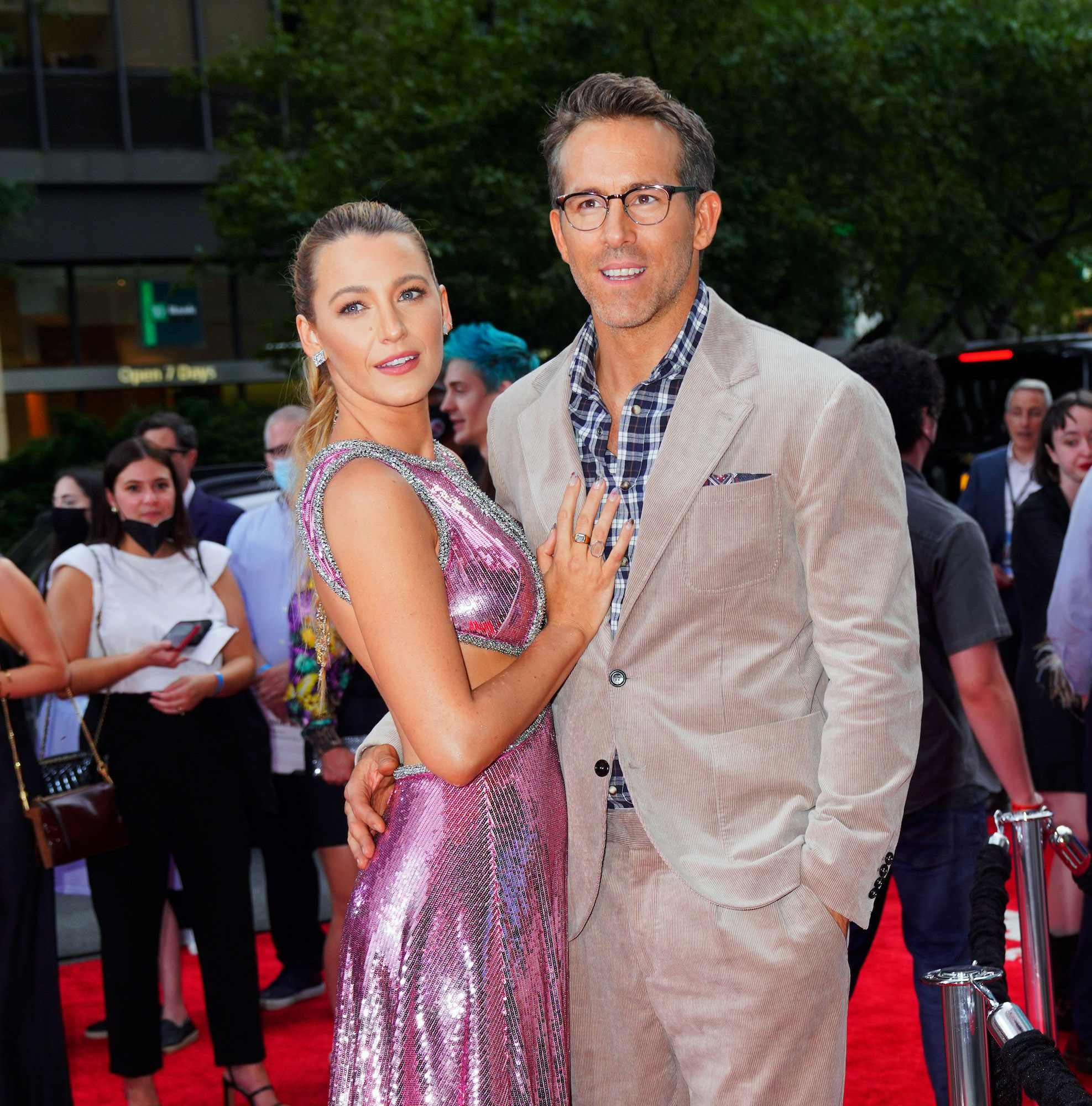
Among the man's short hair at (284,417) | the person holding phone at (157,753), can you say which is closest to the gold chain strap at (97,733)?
the person holding phone at (157,753)

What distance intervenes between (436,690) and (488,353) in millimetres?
2934

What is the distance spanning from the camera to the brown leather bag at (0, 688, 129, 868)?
4.09 metres

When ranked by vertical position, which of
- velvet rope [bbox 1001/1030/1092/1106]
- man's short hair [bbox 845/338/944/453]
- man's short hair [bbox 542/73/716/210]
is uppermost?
man's short hair [bbox 542/73/716/210]

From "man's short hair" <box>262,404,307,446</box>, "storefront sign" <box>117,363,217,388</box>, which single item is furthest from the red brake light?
"storefront sign" <box>117,363,217,388</box>

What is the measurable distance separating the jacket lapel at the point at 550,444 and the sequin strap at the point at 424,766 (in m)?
0.41

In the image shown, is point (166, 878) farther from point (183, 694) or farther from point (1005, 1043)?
point (1005, 1043)

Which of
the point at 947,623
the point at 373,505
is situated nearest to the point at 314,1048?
the point at 947,623

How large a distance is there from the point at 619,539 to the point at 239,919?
2.70 m

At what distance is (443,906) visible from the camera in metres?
2.32

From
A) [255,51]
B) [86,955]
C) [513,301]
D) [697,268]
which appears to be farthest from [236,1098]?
[255,51]

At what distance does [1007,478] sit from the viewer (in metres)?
7.84

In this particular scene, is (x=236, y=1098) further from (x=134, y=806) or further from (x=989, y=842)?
(x=989, y=842)

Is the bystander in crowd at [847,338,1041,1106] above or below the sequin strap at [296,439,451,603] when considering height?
below

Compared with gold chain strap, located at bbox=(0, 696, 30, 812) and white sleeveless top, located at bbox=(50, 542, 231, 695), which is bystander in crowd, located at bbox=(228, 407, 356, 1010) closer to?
white sleeveless top, located at bbox=(50, 542, 231, 695)
